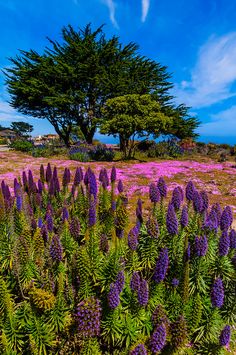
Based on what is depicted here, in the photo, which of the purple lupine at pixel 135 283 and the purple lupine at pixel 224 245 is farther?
the purple lupine at pixel 224 245

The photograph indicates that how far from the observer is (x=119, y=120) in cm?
2447

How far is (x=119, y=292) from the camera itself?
10.2 feet

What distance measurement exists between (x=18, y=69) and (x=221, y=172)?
31407 mm

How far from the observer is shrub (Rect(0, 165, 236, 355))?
291 centimetres

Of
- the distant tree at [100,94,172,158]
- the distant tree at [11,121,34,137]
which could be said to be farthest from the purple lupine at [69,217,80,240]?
the distant tree at [11,121,34,137]

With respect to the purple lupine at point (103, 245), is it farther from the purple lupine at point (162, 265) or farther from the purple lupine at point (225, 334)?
the purple lupine at point (225, 334)

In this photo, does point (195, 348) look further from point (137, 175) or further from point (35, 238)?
point (137, 175)

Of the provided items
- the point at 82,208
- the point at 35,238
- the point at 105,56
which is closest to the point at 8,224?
the point at 35,238

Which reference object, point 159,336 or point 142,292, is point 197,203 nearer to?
point 142,292

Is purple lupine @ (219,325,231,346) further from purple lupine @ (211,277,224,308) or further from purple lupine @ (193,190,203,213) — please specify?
purple lupine @ (193,190,203,213)

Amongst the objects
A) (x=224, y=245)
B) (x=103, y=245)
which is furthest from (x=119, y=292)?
(x=224, y=245)

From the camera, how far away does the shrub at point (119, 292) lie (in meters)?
2.91

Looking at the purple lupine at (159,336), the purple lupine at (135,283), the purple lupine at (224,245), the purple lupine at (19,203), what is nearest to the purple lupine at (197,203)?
the purple lupine at (224,245)

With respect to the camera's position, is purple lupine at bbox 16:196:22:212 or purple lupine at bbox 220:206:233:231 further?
purple lupine at bbox 16:196:22:212
